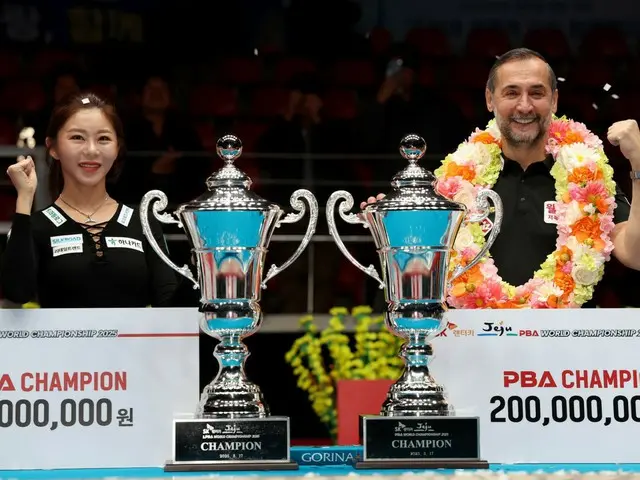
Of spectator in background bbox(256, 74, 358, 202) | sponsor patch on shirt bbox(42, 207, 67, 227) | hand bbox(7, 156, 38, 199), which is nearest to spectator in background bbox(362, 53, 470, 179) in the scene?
spectator in background bbox(256, 74, 358, 202)

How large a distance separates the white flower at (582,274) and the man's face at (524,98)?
1.27 ft

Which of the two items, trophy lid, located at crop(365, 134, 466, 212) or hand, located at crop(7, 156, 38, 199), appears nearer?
trophy lid, located at crop(365, 134, 466, 212)

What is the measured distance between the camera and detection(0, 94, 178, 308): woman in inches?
93.9

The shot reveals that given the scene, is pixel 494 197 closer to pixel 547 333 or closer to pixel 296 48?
pixel 547 333

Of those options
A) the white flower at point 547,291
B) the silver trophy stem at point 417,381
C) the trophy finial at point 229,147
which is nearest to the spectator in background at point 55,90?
the white flower at point 547,291

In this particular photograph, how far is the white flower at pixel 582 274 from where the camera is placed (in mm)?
2512

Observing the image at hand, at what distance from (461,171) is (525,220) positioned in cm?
21

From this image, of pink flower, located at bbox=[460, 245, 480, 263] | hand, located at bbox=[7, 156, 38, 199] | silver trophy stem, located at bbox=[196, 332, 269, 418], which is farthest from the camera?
pink flower, located at bbox=[460, 245, 480, 263]

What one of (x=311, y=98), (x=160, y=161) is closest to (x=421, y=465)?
(x=160, y=161)

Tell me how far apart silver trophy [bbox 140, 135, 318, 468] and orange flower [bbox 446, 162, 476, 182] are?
95cm

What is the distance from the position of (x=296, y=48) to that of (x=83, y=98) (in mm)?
2626

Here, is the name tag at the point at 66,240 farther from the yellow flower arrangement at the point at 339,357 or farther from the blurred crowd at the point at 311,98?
the blurred crowd at the point at 311,98

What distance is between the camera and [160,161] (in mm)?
4672

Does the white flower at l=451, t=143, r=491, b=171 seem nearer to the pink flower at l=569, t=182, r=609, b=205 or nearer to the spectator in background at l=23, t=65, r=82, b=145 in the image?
the pink flower at l=569, t=182, r=609, b=205
